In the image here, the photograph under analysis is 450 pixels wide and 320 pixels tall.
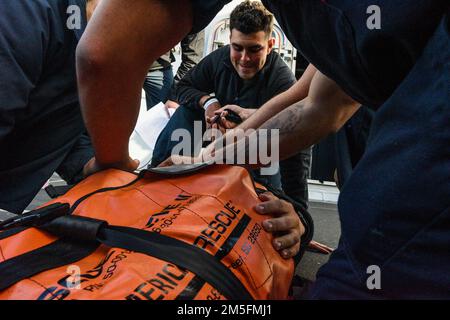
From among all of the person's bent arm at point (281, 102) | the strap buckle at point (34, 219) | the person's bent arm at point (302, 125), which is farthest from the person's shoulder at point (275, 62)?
the strap buckle at point (34, 219)

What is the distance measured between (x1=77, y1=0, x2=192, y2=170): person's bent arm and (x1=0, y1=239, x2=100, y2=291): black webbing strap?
253 millimetres

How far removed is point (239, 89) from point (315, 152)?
119 cm

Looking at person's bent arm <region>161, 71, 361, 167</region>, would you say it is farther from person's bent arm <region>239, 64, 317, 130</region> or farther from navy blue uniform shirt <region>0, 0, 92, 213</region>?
navy blue uniform shirt <region>0, 0, 92, 213</region>

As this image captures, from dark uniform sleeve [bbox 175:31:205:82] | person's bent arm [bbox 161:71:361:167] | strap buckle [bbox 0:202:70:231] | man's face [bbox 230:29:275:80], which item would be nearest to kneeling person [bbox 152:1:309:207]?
man's face [bbox 230:29:275:80]

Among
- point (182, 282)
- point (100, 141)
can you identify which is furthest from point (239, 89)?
point (182, 282)

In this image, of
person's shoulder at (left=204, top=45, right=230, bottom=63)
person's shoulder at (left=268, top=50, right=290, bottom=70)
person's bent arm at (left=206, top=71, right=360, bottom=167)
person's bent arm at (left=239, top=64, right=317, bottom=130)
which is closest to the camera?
person's bent arm at (left=206, top=71, right=360, bottom=167)

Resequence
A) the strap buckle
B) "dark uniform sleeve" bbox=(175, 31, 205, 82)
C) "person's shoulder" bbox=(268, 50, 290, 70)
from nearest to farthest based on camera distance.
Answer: the strap buckle
"person's shoulder" bbox=(268, 50, 290, 70)
"dark uniform sleeve" bbox=(175, 31, 205, 82)

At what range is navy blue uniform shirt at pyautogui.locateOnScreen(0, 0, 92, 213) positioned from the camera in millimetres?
751

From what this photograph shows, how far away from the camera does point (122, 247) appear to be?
20.3 inches

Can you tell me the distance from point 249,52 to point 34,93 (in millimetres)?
1166

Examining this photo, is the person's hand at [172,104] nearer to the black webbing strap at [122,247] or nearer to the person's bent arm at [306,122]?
the person's bent arm at [306,122]

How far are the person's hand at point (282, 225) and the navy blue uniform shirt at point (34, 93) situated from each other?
1.84 ft

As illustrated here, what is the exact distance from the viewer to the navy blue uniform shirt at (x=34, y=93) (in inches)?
29.6

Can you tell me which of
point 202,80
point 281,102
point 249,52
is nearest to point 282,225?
point 281,102
